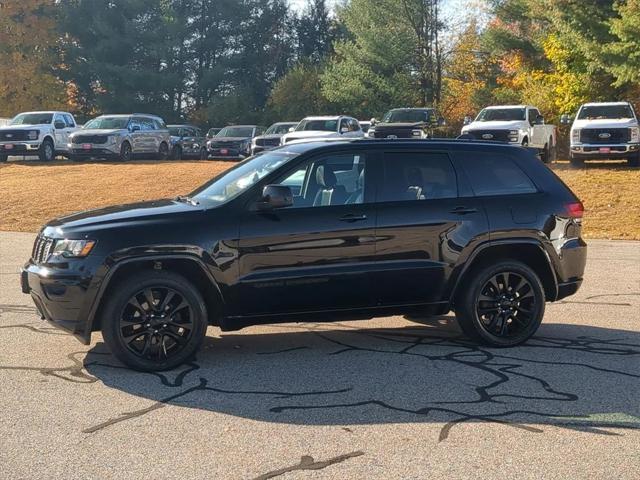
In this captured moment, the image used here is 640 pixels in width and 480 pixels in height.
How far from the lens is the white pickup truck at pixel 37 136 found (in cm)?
3187

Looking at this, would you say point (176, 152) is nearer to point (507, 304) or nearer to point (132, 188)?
point (132, 188)

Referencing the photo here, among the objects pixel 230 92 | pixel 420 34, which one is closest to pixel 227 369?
pixel 420 34

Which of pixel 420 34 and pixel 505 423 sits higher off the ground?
pixel 420 34

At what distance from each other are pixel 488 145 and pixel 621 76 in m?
24.1

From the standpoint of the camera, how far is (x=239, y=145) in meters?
36.1

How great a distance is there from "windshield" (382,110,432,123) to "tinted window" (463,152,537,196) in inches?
865

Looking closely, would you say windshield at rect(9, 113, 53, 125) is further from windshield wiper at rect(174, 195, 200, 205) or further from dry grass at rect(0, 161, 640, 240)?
windshield wiper at rect(174, 195, 200, 205)

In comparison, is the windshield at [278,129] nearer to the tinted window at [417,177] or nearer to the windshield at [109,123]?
the windshield at [109,123]

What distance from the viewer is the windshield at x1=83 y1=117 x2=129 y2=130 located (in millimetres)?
31953

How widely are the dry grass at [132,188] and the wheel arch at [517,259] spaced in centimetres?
947

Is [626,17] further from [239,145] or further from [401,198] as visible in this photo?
[401,198]

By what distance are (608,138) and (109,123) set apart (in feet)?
57.5

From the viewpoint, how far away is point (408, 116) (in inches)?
1190

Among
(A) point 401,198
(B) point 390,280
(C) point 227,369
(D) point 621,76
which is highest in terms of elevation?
(D) point 621,76
